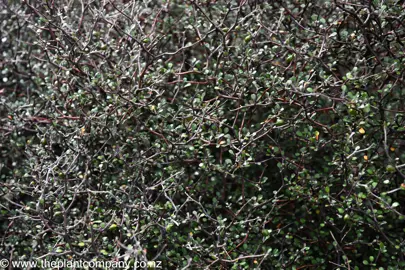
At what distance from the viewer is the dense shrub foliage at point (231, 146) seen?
2.30 metres

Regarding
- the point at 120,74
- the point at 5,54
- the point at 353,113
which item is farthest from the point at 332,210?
the point at 5,54

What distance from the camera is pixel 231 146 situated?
7.75ft

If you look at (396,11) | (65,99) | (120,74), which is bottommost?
(65,99)

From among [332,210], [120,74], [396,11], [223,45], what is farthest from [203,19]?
[332,210]

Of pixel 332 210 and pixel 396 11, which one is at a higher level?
pixel 396 11

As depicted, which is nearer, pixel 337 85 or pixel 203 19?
pixel 337 85

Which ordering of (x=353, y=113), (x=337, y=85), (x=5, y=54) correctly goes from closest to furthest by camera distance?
(x=353, y=113) < (x=337, y=85) < (x=5, y=54)

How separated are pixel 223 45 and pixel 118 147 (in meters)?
0.76

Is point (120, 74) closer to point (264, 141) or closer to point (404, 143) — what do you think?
point (264, 141)

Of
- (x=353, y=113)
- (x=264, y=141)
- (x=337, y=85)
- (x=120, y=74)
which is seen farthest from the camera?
(x=264, y=141)

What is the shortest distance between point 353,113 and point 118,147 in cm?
117

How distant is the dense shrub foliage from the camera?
7.55 feet

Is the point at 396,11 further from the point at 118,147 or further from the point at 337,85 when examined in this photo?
the point at 118,147

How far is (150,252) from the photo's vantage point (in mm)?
2566
